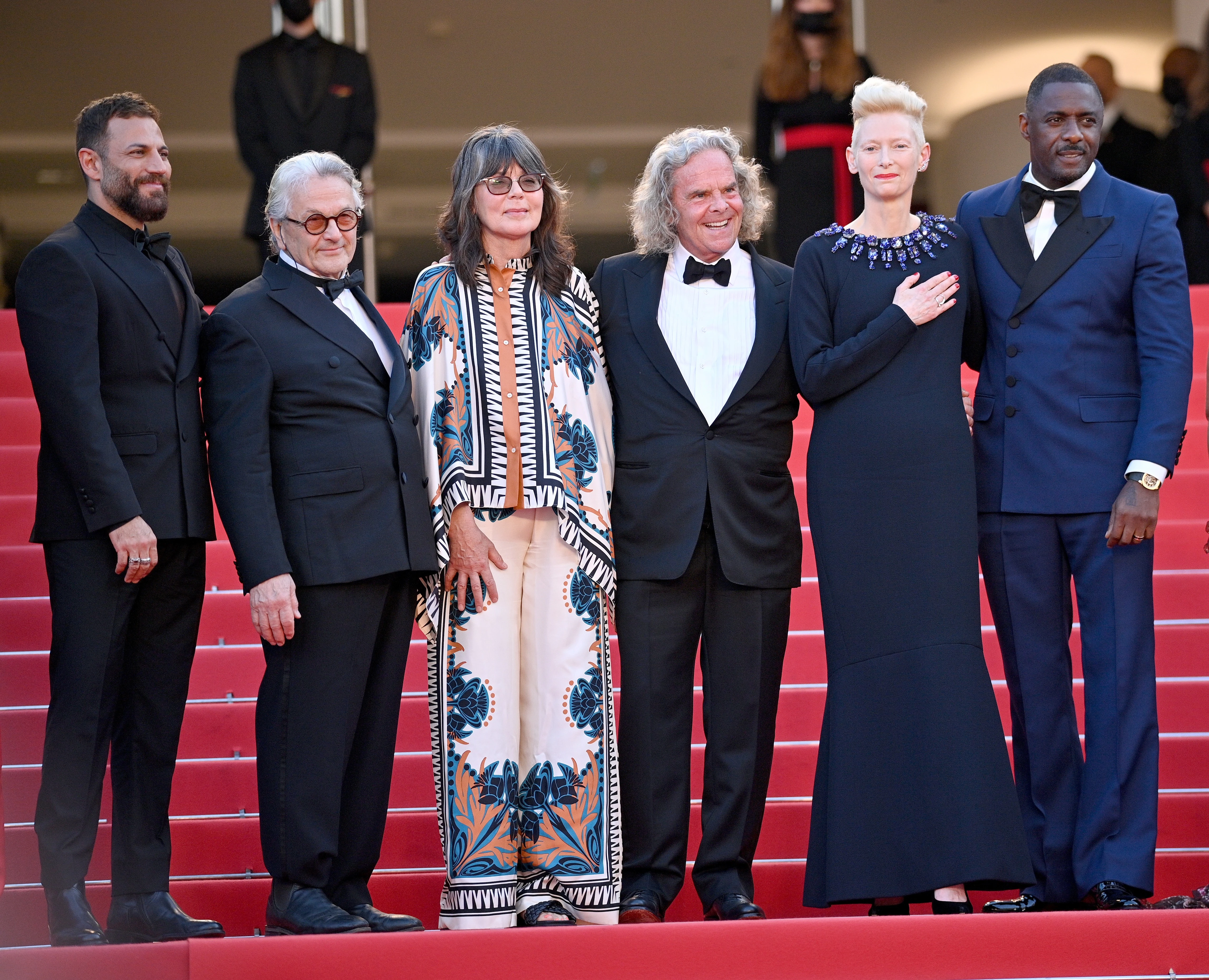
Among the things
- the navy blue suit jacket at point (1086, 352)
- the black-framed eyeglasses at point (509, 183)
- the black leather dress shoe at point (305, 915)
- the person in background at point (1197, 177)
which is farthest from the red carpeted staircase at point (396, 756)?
the person in background at point (1197, 177)

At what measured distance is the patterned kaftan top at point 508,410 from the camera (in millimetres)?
3510

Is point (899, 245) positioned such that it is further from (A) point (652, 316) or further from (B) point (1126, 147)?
(B) point (1126, 147)

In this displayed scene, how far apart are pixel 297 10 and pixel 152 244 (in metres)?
3.87

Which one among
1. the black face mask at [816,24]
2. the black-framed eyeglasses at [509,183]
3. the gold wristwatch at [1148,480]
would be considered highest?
the black face mask at [816,24]

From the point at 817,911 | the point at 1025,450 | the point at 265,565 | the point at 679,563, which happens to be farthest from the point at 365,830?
the point at 1025,450

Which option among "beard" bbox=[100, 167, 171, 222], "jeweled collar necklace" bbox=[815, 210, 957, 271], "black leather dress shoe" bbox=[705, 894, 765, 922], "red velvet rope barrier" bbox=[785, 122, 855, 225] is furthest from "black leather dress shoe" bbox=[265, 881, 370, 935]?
"red velvet rope barrier" bbox=[785, 122, 855, 225]

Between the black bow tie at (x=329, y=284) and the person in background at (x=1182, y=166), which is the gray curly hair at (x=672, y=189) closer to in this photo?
the black bow tie at (x=329, y=284)

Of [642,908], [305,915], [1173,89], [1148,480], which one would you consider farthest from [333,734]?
[1173,89]

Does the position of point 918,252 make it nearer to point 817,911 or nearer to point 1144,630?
point 1144,630

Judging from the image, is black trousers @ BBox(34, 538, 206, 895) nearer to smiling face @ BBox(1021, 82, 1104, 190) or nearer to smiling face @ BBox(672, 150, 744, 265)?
smiling face @ BBox(672, 150, 744, 265)

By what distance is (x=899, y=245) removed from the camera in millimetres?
3564

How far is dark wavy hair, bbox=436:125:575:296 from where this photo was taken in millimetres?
3582

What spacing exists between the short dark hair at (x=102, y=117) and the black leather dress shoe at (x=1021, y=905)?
2.58 meters

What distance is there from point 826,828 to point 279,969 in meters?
1.20
